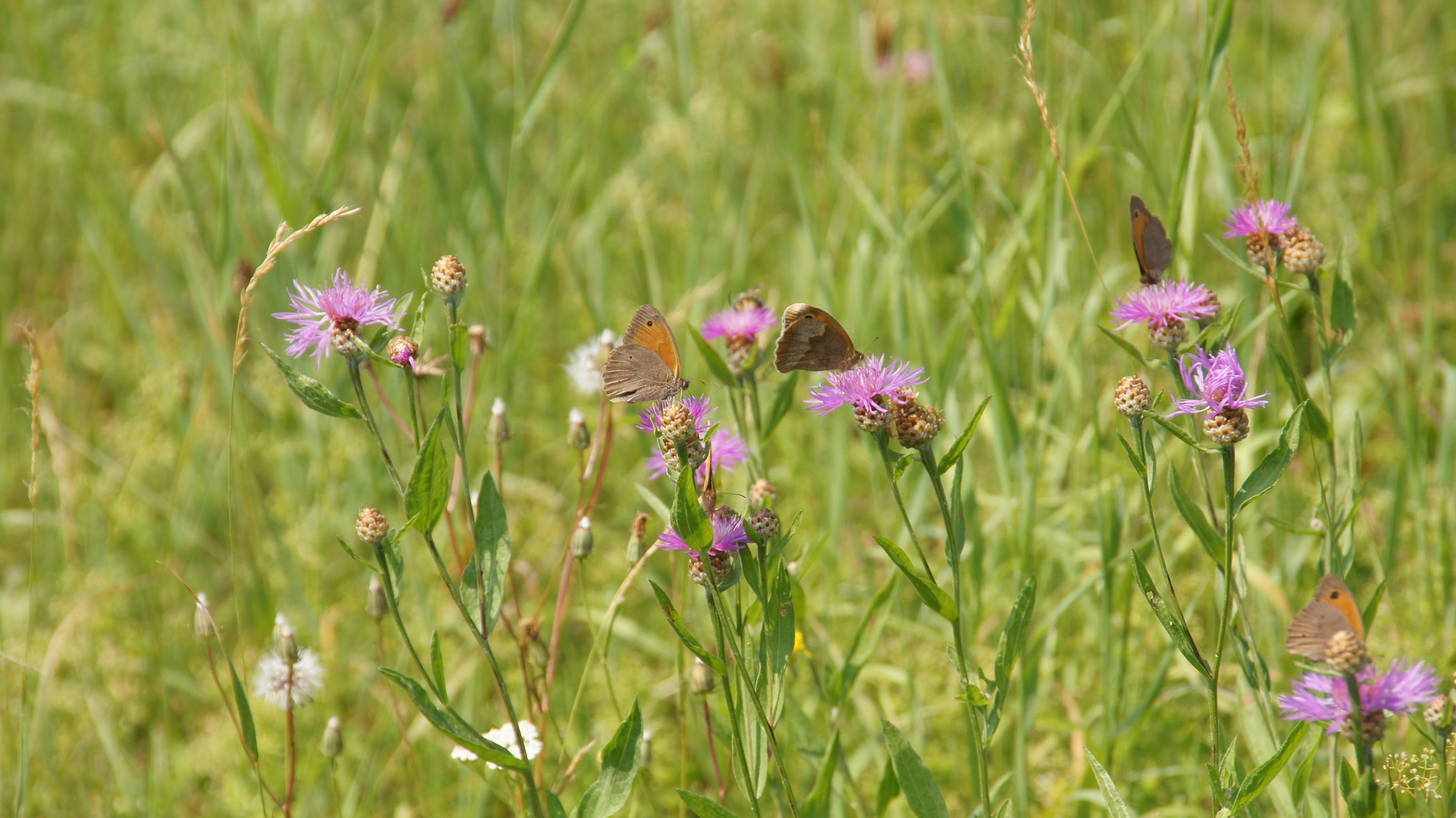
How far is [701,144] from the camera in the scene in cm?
293

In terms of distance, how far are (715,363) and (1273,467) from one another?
2.53 feet

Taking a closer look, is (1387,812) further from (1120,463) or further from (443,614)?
(443,614)

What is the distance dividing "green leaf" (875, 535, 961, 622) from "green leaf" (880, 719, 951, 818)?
0.20 m

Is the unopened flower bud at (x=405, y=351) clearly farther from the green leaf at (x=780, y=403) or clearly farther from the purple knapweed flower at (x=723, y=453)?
the green leaf at (x=780, y=403)

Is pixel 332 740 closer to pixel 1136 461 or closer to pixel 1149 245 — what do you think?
pixel 1136 461

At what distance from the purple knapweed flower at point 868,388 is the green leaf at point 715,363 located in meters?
0.27

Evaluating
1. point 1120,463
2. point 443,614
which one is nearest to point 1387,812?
point 1120,463

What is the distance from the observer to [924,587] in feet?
3.98

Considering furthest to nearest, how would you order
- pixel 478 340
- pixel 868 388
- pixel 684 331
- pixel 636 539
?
pixel 684 331, pixel 478 340, pixel 636 539, pixel 868 388

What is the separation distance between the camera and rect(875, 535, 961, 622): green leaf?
3.78ft

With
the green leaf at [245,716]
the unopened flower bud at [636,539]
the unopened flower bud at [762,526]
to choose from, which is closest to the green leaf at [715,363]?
the unopened flower bud at [636,539]

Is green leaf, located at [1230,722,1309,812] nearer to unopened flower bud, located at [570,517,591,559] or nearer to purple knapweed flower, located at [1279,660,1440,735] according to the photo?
purple knapweed flower, located at [1279,660,1440,735]

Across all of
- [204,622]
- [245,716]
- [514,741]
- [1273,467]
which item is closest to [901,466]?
[1273,467]

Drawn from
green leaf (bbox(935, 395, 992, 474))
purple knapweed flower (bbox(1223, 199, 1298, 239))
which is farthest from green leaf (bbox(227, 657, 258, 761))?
purple knapweed flower (bbox(1223, 199, 1298, 239))
